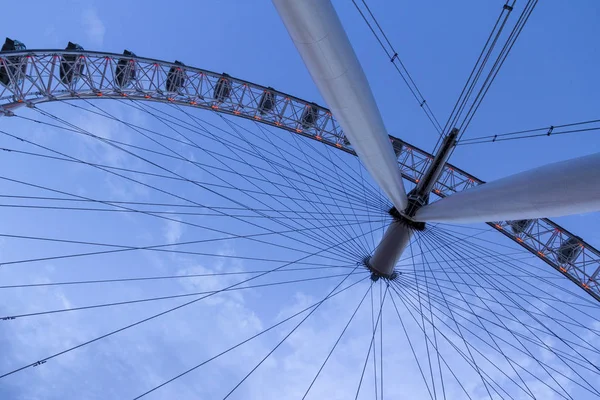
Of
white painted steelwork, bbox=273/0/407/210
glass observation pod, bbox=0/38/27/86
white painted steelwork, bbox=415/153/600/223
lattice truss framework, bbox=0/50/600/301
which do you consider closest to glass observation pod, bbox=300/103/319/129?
lattice truss framework, bbox=0/50/600/301

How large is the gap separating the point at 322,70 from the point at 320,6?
123 centimetres

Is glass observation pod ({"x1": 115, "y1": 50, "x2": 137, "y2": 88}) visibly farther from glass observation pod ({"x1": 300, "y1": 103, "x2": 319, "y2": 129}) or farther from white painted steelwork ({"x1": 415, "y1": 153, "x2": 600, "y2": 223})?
white painted steelwork ({"x1": 415, "y1": 153, "x2": 600, "y2": 223})

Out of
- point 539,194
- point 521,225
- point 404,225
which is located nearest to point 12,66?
point 404,225

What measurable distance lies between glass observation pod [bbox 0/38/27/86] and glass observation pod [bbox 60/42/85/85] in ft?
5.35

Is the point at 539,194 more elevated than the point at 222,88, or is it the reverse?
the point at 222,88

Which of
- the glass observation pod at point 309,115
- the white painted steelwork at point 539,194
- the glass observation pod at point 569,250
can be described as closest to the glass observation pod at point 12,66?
the glass observation pod at point 309,115

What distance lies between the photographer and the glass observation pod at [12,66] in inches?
624

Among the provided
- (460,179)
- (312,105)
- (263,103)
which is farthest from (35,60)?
(460,179)

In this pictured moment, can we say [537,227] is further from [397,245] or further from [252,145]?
[252,145]

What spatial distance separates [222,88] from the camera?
24047 mm

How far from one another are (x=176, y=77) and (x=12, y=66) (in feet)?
25.7

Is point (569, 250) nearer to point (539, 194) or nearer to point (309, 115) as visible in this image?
point (309, 115)

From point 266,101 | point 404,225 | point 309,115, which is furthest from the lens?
point 309,115

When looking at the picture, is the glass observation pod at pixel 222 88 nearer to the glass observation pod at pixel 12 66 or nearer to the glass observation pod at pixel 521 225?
the glass observation pod at pixel 12 66
